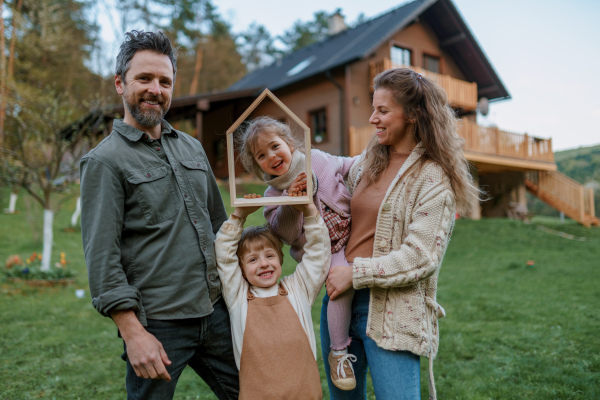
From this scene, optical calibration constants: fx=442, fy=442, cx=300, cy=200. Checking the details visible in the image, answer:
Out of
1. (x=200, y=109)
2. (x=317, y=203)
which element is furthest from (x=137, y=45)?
(x=200, y=109)

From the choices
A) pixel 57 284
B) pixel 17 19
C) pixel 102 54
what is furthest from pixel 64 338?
pixel 17 19

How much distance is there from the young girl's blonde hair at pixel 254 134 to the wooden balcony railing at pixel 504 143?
42.5 feet

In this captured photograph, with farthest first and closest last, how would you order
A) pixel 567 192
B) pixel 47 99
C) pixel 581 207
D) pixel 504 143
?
1. pixel 567 192
2. pixel 581 207
3. pixel 504 143
4. pixel 47 99

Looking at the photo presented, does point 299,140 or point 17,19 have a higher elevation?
point 17,19

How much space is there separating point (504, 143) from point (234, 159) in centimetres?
1622

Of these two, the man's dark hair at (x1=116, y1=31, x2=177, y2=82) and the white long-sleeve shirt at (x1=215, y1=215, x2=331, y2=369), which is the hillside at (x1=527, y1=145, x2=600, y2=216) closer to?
the white long-sleeve shirt at (x1=215, y1=215, x2=331, y2=369)

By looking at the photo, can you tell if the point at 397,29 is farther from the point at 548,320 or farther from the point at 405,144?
the point at 405,144

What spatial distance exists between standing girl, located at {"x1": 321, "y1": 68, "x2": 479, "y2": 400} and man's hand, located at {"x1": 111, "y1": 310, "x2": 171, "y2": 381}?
78 cm

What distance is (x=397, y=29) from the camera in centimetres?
1511

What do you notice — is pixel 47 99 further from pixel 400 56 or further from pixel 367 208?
pixel 400 56

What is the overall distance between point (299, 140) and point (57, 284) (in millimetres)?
7593

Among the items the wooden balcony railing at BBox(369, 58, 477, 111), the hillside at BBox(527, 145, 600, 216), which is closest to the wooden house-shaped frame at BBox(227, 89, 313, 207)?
the wooden balcony railing at BBox(369, 58, 477, 111)

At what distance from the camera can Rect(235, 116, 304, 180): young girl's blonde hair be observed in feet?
6.62

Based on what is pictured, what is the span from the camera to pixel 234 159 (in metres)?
2.03
